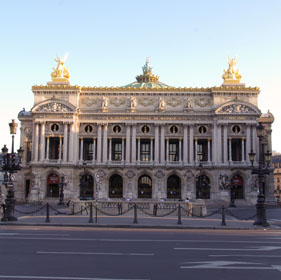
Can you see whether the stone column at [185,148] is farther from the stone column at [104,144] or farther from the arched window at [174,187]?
the stone column at [104,144]

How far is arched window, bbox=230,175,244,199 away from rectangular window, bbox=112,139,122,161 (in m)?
21.3

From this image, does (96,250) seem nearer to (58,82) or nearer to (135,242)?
(135,242)

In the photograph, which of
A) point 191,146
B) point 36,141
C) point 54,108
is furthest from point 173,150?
point 36,141

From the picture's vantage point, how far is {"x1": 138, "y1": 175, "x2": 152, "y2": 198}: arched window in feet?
241

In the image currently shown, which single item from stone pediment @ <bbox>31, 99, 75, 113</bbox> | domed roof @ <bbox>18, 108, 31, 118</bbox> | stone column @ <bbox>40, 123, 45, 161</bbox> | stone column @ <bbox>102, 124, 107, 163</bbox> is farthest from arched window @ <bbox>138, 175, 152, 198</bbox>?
domed roof @ <bbox>18, 108, 31, 118</bbox>

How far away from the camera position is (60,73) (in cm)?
7738

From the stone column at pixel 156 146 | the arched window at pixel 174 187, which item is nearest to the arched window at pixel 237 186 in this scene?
the arched window at pixel 174 187

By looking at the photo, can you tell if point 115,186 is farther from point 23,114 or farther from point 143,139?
point 23,114

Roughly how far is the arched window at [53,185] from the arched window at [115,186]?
30.8ft

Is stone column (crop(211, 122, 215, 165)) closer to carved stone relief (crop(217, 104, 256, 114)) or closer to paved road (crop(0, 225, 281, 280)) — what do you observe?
carved stone relief (crop(217, 104, 256, 114))

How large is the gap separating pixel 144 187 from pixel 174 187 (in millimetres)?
5399

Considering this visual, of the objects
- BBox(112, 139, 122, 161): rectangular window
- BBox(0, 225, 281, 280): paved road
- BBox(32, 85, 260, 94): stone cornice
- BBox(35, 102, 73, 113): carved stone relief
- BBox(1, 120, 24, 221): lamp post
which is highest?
BBox(32, 85, 260, 94): stone cornice

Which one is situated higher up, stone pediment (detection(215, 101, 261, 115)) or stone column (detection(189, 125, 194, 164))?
stone pediment (detection(215, 101, 261, 115))

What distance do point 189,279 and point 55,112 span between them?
65013 millimetres
